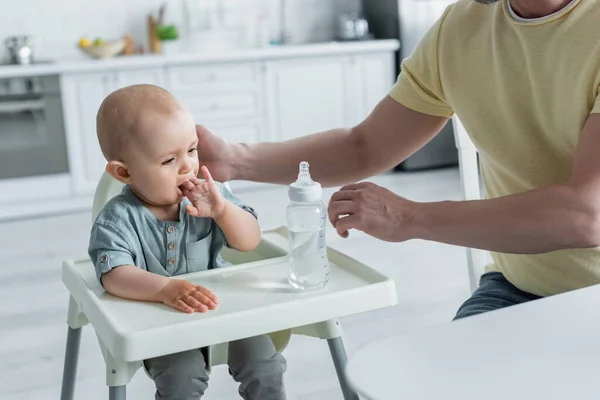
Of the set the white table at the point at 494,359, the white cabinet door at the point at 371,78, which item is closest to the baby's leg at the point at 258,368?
the white table at the point at 494,359

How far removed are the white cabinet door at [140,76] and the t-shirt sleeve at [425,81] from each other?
3034 mm

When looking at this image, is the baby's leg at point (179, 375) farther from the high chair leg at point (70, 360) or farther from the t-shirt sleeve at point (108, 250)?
the high chair leg at point (70, 360)

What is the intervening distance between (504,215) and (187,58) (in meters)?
3.51

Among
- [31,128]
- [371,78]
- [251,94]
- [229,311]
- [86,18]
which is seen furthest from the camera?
[371,78]

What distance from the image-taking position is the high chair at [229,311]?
1.06 meters

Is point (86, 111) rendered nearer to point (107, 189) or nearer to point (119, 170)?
point (107, 189)

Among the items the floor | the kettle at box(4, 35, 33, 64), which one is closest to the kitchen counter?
the kettle at box(4, 35, 33, 64)

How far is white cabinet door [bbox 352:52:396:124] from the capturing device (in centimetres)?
499

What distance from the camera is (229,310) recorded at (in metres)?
1.12

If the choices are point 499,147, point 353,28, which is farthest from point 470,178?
point 353,28

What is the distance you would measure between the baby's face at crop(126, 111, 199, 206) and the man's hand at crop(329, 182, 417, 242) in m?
0.25

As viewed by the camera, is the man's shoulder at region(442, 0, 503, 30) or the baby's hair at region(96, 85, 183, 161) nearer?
the baby's hair at region(96, 85, 183, 161)

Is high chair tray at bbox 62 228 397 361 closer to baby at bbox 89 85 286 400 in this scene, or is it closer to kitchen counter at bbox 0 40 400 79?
baby at bbox 89 85 286 400

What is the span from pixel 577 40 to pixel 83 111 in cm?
355
